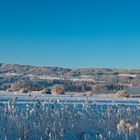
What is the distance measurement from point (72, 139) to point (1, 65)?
88096 millimetres

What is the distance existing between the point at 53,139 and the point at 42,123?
217 cm

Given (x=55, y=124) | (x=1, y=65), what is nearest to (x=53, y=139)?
(x=55, y=124)

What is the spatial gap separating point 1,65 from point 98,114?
8490 centimetres

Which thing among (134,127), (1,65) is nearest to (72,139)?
(134,127)

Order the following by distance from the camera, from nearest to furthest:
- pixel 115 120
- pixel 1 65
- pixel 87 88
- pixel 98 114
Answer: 1. pixel 115 120
2. pixel 98 114
3. pixel 87 88
4. pixel 1 65

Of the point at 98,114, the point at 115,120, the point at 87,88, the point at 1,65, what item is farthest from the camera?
the point at 1,65

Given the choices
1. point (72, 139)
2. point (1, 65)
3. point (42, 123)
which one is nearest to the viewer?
point (72, 139)

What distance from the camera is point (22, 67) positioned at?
10212cm

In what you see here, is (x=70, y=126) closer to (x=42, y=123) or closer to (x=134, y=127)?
(x=42, y=123)

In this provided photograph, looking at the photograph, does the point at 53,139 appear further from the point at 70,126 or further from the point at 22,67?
the point at 22,67

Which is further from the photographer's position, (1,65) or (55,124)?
(1,65)

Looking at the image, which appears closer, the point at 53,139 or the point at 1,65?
the point at 53,139

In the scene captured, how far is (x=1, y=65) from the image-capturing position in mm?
100062

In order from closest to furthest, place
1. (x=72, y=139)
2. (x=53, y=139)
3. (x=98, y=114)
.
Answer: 1. (x=53, y=139)
2. (x=72, y=139)
3. (x=98, y=114)
